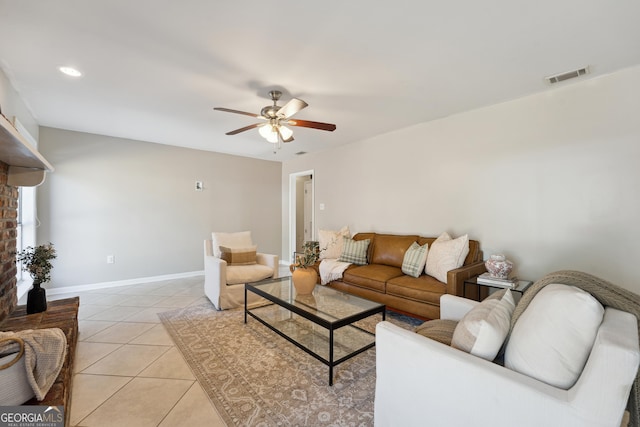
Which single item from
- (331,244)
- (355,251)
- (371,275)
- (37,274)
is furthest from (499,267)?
(37,274)

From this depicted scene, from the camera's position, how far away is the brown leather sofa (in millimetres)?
2615

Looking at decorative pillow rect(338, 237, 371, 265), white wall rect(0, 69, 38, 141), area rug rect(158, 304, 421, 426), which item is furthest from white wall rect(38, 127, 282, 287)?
decorative pillow rect(338, 237, 371, 265)

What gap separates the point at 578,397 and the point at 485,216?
8.31ft

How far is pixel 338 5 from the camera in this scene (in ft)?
5.17

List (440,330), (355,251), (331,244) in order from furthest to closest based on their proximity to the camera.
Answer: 1. (331,244)
2. (355,251)
3. (440,330)

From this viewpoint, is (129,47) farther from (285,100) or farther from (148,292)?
(148,292)

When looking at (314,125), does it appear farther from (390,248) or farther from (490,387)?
(490,387)

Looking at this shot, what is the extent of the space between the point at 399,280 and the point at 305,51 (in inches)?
93.3

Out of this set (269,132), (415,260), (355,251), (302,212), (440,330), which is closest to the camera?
(440,330)

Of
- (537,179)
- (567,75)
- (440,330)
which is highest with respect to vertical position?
(567,75)

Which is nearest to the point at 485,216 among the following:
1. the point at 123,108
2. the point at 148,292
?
the point at 123,108

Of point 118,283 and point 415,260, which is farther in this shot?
point 118,283

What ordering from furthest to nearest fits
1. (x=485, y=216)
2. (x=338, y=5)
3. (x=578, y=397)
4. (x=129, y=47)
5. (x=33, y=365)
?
(x=485, y=216)
(x=129, y=47)
(x=338, y=5)
(x=33, y=365)
(x=578, y=397)

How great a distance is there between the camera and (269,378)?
1.93 meters
